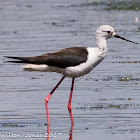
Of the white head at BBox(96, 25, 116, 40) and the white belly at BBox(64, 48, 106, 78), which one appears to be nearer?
the white belly at BBox(64, 48, 106, 78)

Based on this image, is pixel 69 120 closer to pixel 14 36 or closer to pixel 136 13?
pixel 14 36

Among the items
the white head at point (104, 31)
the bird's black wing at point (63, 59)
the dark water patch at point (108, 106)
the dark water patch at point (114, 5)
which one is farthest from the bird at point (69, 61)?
the dark water patch at point (114, 5)

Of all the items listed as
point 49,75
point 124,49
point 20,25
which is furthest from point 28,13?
point 49,75

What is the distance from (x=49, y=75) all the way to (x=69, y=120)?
4.16 meters

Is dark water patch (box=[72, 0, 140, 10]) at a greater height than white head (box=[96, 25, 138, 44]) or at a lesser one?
lesser

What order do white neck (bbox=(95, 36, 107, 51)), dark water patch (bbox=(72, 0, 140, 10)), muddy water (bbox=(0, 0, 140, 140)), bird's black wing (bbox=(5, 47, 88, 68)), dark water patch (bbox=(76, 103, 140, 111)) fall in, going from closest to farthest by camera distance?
muddy water (bbox=(0, 0, 140, 140)) < bird's black wing (bbox=(5, 47, 88, 68)) < white neck (bbox=(95, 36, 107, 51)) < dark water patch (bbox=(76, 103, 140, 111)) < dark water patch (bbox=(72, 0, 140, 10))

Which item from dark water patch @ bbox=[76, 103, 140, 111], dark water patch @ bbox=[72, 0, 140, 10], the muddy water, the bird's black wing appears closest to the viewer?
the muddy water

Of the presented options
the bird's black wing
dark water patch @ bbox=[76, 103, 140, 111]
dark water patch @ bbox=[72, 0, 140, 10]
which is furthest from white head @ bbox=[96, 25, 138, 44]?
dark water patch @ bbox=[72, 0, 140, 10]

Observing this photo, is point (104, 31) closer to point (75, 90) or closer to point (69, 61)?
point (69, 61)

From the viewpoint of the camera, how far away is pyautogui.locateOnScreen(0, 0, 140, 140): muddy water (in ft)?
32.3

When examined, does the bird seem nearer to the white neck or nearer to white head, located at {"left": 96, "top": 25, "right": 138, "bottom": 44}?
the white neck

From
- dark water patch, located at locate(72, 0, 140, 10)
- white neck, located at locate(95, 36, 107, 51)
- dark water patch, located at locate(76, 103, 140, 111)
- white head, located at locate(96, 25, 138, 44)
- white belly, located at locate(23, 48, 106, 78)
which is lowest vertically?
dark water patch, located at locate(72, 0, 140, 10)

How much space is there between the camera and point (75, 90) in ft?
42.0

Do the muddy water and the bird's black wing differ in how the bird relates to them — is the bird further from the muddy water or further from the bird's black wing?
the muddy water
